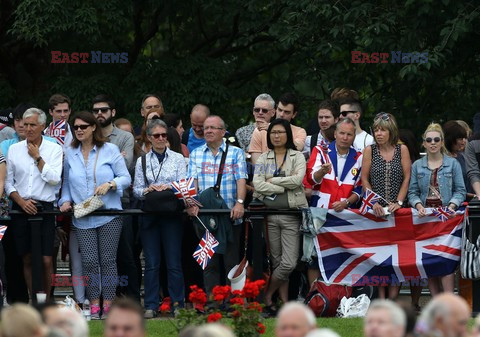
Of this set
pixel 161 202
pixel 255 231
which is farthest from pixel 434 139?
pixel 161 202

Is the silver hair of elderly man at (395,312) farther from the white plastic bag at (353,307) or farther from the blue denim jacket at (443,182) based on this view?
the blue denim jacket at (443,182)

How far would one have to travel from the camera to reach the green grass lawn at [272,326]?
15.2m

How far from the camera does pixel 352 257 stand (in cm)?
1694

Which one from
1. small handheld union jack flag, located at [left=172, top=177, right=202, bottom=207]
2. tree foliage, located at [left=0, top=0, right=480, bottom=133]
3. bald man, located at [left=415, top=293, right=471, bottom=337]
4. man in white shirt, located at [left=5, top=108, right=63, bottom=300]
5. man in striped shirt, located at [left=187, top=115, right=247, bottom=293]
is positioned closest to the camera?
bald man, located at [left=415, top=293, right=471, bottom=337]

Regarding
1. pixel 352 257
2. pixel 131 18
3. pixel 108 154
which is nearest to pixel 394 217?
pixel 352 257

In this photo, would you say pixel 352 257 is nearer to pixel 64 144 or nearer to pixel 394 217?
pixel 394 217

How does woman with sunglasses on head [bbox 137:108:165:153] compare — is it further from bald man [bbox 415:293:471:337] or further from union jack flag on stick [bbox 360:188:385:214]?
bald man [bbox 415:293:471:337]

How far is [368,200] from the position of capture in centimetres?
1659

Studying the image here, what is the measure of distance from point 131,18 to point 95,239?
832 cm

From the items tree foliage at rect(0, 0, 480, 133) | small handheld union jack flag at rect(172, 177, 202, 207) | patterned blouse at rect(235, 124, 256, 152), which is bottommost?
small handheld union jack flag at rect(172, 177, 202, 207)

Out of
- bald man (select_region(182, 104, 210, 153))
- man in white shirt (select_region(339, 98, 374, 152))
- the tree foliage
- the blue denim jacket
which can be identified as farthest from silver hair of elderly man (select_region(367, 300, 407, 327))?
the tree foliage

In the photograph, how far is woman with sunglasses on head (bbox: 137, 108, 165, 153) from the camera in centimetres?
1791

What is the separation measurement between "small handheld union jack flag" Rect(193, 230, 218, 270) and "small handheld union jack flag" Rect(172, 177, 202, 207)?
15.9 inches

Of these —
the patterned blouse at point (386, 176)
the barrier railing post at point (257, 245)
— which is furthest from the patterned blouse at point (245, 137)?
the patterned blouse at point (386, 176)
